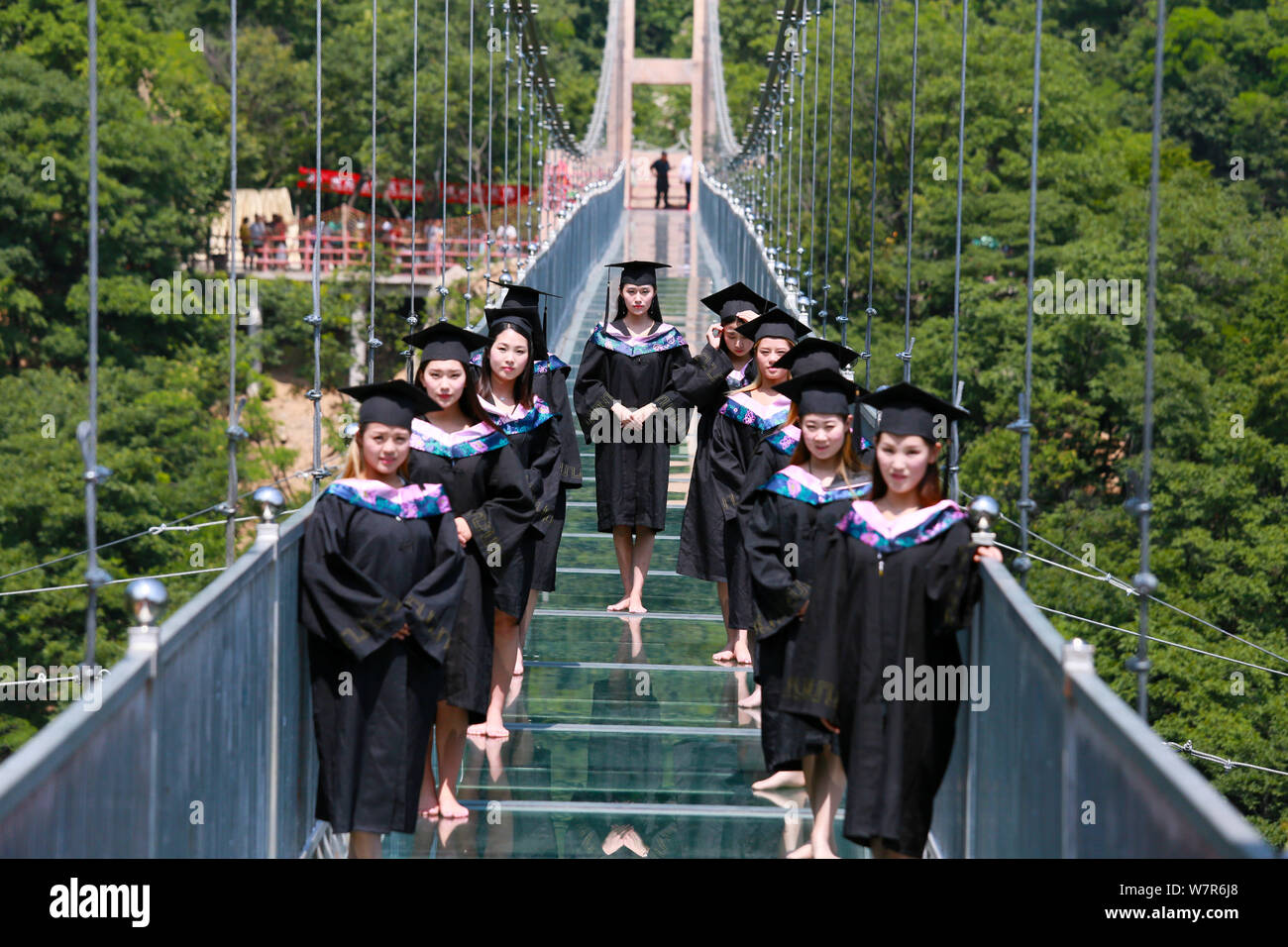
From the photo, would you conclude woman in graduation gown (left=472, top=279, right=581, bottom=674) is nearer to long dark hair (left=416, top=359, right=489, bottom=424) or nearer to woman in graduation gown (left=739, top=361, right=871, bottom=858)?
long dark hair (left=416, top=359, right=489, bottom=424)

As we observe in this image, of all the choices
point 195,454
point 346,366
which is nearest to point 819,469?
point 195,454

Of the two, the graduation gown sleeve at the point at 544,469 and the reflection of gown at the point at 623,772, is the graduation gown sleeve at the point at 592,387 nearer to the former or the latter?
the graduation gown sleeve at the point at 544,469

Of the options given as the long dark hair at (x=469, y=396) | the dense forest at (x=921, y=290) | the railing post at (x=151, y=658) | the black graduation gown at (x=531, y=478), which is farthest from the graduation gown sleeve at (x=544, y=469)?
the dense forest at (x=921, y=290)

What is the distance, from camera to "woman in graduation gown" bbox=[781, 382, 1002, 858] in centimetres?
484

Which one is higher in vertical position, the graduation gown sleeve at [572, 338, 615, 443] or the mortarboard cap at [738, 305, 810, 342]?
the mortarboard cap at [738, 305, 810, 342]

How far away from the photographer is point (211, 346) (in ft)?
135

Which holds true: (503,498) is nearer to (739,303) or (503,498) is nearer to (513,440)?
(513,440)

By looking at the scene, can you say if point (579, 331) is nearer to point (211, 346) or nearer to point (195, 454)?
point (195, 454)

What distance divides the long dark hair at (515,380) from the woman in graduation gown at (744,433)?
2.75 ft
